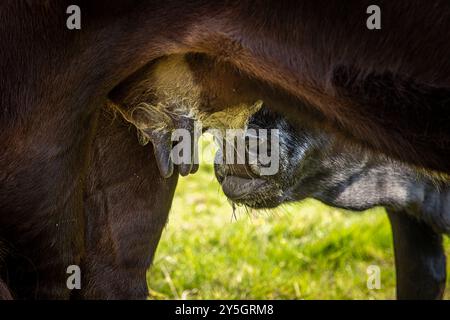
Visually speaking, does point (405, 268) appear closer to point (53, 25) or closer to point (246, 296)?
point (246, 296)

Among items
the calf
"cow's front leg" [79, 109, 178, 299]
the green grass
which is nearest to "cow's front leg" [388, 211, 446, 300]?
the calf

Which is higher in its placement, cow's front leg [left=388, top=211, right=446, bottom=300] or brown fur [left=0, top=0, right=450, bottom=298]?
brown fur [left=0, top=0, right=450, bottom=298]

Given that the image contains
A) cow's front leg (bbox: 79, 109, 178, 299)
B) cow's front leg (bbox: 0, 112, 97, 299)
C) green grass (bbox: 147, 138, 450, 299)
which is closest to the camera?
cow's front leg (bbox: 0, 112, 97, 299)

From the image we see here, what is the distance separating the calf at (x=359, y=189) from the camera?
329 centimetres

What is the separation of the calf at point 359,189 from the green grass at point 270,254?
40 cm

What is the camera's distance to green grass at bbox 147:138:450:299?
4.44 m

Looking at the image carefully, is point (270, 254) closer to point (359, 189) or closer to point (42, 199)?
point (359, 189)

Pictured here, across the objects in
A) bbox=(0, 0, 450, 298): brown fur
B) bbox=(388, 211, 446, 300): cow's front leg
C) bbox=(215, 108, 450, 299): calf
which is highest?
bbox=(0, 0, 450, 298): brown fur

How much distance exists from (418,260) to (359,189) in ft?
1.66

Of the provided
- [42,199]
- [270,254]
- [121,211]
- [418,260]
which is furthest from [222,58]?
[270,254]

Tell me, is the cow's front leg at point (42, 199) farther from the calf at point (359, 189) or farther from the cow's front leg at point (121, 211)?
the calf at point (359, 189)

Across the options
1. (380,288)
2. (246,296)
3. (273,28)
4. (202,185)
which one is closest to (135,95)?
(273,28)

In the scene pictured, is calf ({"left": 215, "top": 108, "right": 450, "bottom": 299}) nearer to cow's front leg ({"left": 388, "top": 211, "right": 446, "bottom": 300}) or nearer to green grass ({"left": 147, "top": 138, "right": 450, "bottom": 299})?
cow's front leg ({"left": 388, "top": 211, "right": 446, "bottom": 300})

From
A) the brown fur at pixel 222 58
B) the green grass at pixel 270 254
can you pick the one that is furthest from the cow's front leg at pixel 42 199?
the green grass at pixel 270 254
